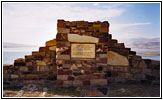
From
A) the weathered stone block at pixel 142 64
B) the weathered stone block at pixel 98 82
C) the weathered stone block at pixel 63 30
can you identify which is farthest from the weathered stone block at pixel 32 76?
the weathered stone block at pixel 142 64

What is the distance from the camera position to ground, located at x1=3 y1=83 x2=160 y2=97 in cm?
458

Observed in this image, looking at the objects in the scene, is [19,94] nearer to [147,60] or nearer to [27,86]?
[27,86]

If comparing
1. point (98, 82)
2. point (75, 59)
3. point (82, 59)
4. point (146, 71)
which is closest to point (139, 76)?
point (146, 71)

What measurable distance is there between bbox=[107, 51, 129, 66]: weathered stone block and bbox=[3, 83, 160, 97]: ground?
0.78 metres

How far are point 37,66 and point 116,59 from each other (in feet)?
8.83

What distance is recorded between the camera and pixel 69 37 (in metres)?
5.18

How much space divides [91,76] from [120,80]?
3.86 feet

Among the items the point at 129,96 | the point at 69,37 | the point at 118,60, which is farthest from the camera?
the point at 118,60

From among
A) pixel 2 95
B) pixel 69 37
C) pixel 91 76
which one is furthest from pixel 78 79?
pixel 2 95

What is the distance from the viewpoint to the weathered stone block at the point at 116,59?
18.5 feet

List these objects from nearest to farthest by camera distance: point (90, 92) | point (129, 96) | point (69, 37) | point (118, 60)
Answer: point (129, 96) < point (90, 92) < point (69, 37) < point (118, 60)

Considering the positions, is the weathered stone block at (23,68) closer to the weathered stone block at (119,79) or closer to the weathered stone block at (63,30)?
the weathered stone block at (63,30)

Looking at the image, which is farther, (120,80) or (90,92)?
(120,80)

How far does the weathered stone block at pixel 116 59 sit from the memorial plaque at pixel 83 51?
74 centimetres
